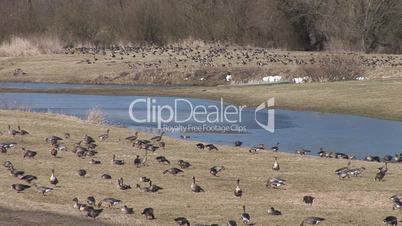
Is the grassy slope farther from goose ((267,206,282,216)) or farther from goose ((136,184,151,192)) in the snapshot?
goose ((136,184,151,192))

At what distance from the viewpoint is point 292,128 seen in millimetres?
40781

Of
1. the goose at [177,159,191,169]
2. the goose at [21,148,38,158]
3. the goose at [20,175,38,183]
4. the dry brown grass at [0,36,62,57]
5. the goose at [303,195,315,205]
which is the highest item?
the dry brown grass at [0,36,62,57]

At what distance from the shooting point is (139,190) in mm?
21234

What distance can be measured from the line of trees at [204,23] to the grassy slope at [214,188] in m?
62.8

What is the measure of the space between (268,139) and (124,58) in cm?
4355

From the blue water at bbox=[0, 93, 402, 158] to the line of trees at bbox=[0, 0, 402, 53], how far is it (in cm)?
3577

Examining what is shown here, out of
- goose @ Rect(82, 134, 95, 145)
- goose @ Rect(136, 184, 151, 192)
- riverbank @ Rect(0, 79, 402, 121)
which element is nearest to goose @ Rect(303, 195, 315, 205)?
goose @ Rect(136, 184, 151, 192)

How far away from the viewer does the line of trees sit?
89.9 meters

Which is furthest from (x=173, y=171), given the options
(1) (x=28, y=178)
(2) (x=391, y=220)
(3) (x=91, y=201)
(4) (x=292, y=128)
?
(4) (x=292, y=128)

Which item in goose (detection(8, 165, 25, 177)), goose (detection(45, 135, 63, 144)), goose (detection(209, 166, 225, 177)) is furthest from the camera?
goose (detection(45, 135, 63, 144))

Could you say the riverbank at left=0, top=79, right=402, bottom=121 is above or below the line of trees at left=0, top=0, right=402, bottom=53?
below

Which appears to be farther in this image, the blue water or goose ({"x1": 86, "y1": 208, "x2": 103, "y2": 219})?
the blue water

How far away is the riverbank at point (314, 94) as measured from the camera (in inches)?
1886

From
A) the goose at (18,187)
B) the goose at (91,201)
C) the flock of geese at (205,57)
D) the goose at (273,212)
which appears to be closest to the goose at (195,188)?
the goose at (273,212)
